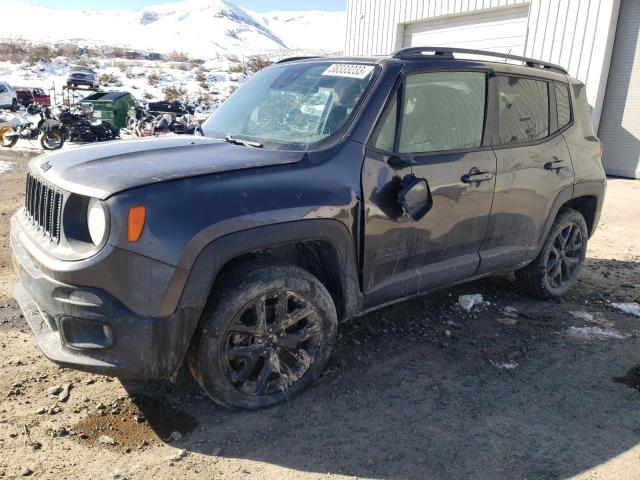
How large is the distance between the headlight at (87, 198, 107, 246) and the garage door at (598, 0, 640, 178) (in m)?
12.1

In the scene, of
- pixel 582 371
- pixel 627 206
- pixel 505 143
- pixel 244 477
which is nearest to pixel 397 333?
pixel 582 371

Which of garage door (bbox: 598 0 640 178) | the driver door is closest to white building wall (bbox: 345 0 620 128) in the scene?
garage door (bbox: 598 0 640 178)

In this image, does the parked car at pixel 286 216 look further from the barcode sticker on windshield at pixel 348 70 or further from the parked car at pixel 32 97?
the parked car at pixel 32 97

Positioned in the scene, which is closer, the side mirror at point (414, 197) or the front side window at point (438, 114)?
the side mirror at point (414, 197)

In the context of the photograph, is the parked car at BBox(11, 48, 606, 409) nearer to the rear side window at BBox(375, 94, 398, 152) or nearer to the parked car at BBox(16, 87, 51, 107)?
the rear side window at BBox(375, 94, 398, 152)

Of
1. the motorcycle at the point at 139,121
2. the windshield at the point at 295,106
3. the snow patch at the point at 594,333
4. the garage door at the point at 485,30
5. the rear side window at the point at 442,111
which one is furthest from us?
the motorcycle at the point at 139,121

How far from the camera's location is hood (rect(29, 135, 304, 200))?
2588 mm

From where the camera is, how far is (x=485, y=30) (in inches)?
515

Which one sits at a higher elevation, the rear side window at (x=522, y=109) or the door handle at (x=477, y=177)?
the rear side window at (x=522, y=109)

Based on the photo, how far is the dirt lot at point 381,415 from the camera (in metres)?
2.63

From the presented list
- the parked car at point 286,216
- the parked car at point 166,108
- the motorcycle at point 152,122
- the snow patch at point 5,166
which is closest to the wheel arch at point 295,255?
the parked car at point 286,216

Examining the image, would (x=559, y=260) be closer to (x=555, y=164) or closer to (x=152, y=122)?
(x=555, y=164)

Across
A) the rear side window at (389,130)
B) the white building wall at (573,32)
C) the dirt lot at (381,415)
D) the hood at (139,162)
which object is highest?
the white building wall at (573,32)

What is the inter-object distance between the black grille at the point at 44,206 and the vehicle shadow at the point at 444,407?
3.44ft
